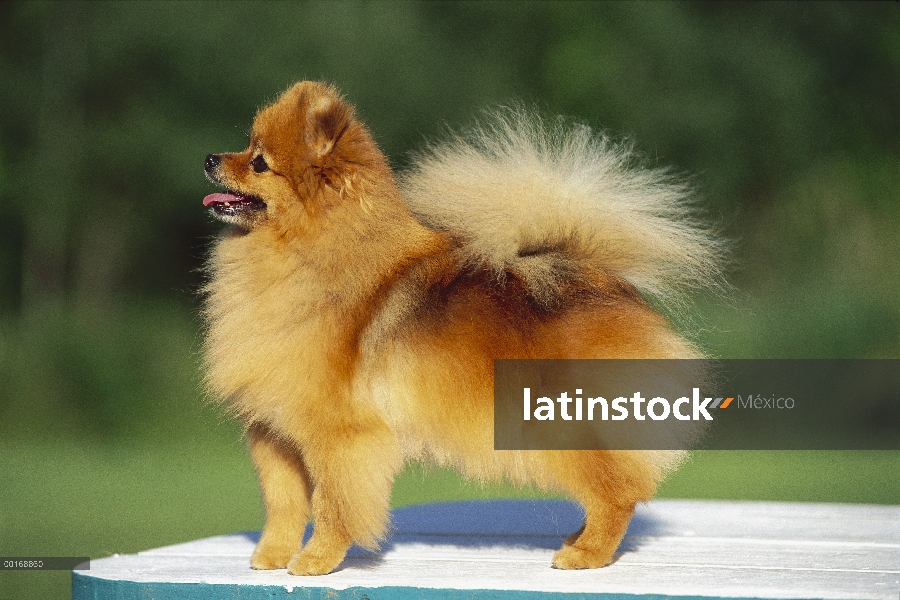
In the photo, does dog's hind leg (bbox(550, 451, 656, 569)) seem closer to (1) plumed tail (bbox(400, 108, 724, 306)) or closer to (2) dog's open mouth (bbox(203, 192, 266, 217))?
(1) plumed tail (bbox(400, 108, 724, 306))

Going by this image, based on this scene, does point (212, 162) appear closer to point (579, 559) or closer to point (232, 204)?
point (232, 204)

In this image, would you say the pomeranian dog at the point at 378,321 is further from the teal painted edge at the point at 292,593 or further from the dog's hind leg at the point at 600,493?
the teal painted edge at the point at 292,593

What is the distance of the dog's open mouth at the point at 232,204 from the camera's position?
2.98 metres

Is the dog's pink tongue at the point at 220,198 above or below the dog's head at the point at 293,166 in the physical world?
below

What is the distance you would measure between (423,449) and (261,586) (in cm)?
63

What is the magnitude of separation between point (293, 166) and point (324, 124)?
0.51ft

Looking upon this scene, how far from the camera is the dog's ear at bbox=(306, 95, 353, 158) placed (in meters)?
2.94

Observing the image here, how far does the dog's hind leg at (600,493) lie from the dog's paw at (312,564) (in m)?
0.66

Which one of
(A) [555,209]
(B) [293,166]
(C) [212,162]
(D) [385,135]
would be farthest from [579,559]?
(D) [385,135]

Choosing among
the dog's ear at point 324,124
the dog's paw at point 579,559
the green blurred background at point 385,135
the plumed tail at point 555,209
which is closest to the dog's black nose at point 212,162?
the dog's ear at point 324,124

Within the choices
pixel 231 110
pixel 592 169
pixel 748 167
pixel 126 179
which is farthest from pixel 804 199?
pixel 592 169

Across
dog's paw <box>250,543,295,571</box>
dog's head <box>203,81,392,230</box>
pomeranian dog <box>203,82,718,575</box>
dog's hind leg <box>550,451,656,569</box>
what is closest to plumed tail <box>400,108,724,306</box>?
pomeranian dog <box>203,82,718,575</box>

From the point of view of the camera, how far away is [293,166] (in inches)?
116

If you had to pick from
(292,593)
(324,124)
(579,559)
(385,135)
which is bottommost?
(292,593)
